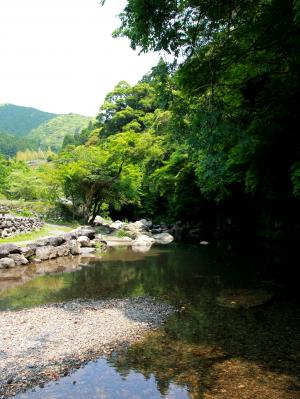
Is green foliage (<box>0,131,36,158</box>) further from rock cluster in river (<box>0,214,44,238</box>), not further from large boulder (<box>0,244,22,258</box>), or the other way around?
large boulder (<box>0,244,22,258</box>)

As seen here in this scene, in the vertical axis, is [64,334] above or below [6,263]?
above

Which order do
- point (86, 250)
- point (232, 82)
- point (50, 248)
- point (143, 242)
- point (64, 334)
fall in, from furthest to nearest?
1. point (143, 242)
2. point (86, 250)
3. point (50, 248)
4. point (232, 82)
5. point (64, 334)

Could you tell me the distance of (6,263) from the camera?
1841 cm

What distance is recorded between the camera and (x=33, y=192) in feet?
139

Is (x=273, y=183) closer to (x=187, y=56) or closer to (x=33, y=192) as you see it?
(x=187, y=56)

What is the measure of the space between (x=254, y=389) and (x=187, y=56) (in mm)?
7929

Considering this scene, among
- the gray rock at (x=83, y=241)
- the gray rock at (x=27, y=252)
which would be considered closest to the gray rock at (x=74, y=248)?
the gray rock at (x=83, y=241)

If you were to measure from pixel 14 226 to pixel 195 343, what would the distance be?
62.2 feet

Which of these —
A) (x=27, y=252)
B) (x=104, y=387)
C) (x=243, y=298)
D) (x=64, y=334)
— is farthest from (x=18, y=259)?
(x=104, y=387)

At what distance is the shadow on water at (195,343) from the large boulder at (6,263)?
2972 mm

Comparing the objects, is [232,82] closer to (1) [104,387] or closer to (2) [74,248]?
(1) [104,387]

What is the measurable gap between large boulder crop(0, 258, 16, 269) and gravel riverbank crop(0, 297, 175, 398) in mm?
7324

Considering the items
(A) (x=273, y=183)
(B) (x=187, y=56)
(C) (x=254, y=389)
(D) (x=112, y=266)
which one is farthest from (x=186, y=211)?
(C) (x=254, y=389)

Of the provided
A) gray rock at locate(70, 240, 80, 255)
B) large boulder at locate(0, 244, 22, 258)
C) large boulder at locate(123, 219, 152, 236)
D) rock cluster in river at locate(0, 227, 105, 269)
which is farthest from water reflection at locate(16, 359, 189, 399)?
large boulder at locate(123, 219, 152, 236)
